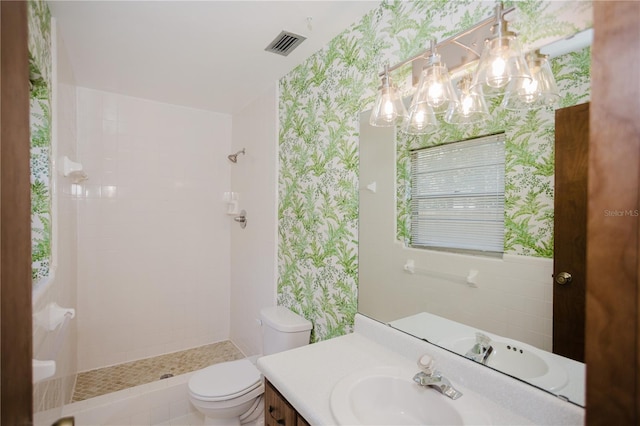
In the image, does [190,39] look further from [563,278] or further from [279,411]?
[563,278]

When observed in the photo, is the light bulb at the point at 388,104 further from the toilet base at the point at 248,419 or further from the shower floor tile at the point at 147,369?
the shower floor tile at the point at 147,369

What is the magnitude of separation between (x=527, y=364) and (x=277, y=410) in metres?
0.83

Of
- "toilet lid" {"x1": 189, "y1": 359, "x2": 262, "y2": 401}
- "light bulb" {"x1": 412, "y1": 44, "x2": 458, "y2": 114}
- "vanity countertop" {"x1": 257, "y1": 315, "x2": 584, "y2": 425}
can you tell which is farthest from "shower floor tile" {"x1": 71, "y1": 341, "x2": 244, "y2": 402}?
"light bulb" {"x1": 412, "y1": 44, "x2": 458, "y2": 114}

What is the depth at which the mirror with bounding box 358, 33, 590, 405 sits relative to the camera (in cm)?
88

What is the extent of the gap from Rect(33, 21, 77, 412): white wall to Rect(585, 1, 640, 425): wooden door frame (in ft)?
4.77

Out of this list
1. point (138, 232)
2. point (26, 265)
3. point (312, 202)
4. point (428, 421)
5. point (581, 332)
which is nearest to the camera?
point (26, 265)

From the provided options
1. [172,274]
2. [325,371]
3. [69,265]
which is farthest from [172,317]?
[325,371]

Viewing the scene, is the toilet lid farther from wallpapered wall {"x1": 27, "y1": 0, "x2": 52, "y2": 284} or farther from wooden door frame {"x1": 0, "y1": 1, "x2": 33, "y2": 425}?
wooden door frame {"x1": 0, "y1": 1, "x2": 33, "y2": 425}

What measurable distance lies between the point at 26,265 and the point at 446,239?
112cm

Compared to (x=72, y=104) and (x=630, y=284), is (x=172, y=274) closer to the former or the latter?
(x=72, y=104)

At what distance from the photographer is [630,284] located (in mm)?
478

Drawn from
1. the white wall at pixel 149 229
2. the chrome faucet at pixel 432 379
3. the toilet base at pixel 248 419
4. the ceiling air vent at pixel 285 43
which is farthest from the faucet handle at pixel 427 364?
the white wall at pixel 149 229

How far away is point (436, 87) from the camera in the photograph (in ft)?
3.67

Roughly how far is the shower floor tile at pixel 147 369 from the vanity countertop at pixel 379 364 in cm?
178
